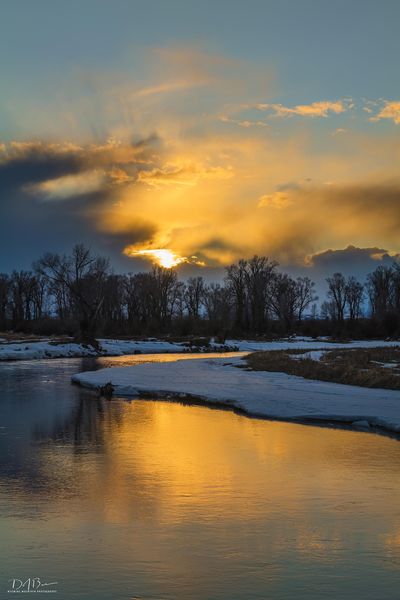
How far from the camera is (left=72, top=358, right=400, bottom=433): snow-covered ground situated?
47.4 ft

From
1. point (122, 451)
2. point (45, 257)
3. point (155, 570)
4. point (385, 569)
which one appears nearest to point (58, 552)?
point (155, 570)

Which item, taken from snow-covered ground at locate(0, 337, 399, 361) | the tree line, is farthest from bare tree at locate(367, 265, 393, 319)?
snow-covered ground at locate(0, 337, 399, 361)

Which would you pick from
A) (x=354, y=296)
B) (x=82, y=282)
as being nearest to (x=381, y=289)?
(x=354, y=296)

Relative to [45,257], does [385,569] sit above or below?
below

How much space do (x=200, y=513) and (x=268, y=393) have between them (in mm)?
11535

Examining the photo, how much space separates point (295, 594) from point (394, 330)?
73557 millimetres

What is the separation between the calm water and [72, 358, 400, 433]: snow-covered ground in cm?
177

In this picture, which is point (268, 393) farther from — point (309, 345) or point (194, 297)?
point (194, 297)

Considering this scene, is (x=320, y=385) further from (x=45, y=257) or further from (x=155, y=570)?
(x=45, y=257)

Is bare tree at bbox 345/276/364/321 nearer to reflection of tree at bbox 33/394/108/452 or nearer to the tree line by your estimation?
the tree line

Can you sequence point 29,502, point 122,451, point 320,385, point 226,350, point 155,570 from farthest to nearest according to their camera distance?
point 226,350, point 320,385, point 122,451, point 29,502, point 155,570

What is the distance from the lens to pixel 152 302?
10519cm

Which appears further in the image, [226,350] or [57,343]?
[226,350]

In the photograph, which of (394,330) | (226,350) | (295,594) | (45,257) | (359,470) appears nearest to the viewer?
(295,594)
